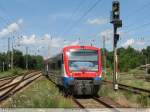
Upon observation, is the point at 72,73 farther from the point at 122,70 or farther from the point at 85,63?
the point at 122,70

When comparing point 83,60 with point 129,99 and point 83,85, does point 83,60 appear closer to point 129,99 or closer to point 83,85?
point 83,85

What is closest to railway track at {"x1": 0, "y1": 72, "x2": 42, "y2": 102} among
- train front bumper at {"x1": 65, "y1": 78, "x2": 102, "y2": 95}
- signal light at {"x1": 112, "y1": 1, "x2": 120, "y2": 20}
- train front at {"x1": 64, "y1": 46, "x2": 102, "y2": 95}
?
train front bumper at {"x1": 65, "y1": 78, "x2": 102, "y2": 95}

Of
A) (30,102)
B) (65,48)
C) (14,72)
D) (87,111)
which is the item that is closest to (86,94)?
(65,48)

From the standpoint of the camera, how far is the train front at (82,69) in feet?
80.6

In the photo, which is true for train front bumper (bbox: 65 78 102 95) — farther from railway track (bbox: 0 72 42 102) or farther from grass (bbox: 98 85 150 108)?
railway track (bbox: 0 72 42 102)

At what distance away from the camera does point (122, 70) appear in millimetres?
106375

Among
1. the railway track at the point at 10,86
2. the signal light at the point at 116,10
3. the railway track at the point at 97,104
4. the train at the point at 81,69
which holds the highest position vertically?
the signal light at the point at 116,10

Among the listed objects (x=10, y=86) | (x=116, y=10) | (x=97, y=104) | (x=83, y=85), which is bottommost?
(x=97, y=104)

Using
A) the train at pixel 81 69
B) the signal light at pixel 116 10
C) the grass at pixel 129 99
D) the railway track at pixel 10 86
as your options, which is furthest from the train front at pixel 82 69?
the railway track at pixel 10 86

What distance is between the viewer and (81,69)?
24.8 metres

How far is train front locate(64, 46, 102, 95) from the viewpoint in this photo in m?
24.6

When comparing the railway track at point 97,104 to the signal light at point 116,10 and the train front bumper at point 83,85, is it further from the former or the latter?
the signal light at point 116,10

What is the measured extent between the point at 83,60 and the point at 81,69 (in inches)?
21.4

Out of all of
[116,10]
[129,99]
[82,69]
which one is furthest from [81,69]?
[116,10]
